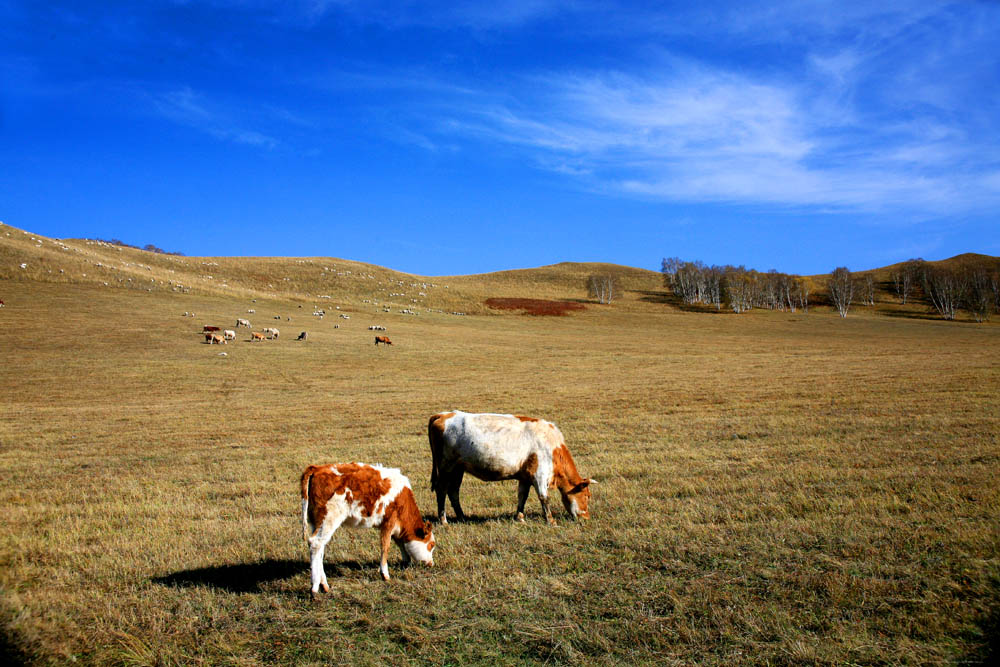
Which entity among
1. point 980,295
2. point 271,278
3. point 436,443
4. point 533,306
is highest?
point 271,278

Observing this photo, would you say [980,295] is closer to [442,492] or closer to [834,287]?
[834,287]

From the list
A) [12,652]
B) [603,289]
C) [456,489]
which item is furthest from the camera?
[603,289]

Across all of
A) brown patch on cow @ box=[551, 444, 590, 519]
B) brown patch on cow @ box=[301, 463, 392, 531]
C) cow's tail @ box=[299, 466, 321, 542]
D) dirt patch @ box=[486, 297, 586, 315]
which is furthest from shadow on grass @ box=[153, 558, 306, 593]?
dirt patch @ box=[486, 297, 586, 315]

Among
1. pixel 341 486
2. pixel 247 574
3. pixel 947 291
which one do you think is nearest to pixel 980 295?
pixel 947 291

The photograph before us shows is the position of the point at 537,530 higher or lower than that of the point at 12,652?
lower

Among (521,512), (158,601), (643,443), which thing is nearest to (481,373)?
(643,443)

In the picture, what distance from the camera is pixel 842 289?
106 metres

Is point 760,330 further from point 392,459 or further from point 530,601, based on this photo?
point 530,601

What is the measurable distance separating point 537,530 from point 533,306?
8435cm

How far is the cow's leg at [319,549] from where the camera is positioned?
21.8 ft

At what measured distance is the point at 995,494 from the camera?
9.22 m

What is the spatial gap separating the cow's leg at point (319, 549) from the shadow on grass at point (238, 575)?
2.72 feet

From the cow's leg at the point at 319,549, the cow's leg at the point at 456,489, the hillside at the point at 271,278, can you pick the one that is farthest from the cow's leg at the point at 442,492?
the hillside at the point at 271,278

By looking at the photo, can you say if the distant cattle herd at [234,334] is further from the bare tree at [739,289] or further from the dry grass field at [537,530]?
the bare tree at [739,289]
